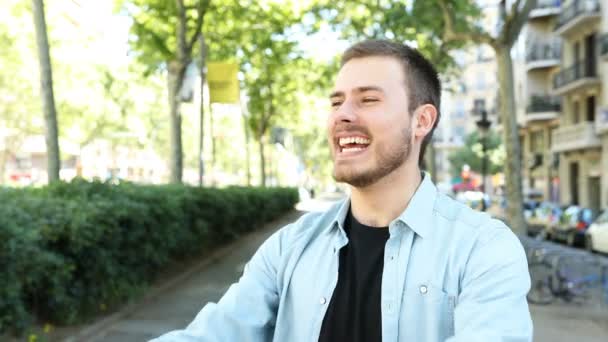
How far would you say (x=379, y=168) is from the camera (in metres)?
2.12

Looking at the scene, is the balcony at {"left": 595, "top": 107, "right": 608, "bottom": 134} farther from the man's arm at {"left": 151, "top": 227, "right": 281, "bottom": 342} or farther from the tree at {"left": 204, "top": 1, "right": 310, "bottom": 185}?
the man's arm at {"left": 151, "top": 227, "right": 281, "bottom": 342}

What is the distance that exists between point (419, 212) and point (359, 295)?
25 centimetres

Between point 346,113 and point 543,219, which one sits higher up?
point 346,113

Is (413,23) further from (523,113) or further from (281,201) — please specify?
(523,113)

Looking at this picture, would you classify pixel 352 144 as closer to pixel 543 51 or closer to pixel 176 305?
pixel 176 305

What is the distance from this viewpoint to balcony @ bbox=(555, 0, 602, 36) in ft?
129

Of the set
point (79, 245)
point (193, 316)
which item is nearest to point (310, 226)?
point (79, 245)

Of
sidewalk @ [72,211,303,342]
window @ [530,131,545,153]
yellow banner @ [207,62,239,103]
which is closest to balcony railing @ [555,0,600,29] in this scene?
window @ [530,131,545,153]

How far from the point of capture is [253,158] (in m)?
83.8

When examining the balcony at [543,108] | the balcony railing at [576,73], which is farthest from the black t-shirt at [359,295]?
the balcony at [543,108]

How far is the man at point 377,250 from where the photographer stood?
194 cm

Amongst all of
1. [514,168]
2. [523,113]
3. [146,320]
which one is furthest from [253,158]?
[146,320]

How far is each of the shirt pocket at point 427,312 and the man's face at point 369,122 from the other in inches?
13.2

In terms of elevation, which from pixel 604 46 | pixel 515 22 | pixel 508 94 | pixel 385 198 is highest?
pixel 604 46
